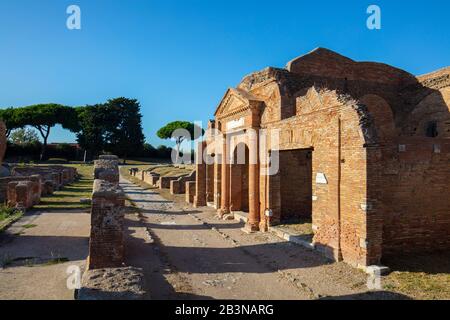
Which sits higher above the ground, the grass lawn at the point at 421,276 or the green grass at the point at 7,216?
the green grass at the point at 7,216

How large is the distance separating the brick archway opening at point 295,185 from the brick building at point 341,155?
0.04 m

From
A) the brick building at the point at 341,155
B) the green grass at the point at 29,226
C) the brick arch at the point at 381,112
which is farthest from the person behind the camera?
the brick arch at the point at 381,112

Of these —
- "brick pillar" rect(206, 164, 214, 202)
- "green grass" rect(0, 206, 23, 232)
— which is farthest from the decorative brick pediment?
"green grass" rect(0, 206, 23, 232)

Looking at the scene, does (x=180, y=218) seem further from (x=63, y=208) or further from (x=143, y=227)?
(x=63, y=208)

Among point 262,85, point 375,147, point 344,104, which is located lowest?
point 375,147

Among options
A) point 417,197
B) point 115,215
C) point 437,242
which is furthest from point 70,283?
point 437,242

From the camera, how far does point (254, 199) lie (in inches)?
506

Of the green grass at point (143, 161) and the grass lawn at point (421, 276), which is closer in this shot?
the grass lawn at point (421, 276)

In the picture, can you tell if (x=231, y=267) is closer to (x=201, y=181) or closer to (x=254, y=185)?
(x=254, y=185)

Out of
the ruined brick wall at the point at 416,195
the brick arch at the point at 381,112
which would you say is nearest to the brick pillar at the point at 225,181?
the brick arch at the point at 381,112

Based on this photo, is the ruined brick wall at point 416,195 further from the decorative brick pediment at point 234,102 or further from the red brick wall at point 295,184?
the decorative brick pediment at point 234,102

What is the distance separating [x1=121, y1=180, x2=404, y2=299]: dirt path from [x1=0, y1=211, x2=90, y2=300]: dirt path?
1608 mm

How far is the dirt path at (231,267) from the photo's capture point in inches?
268
